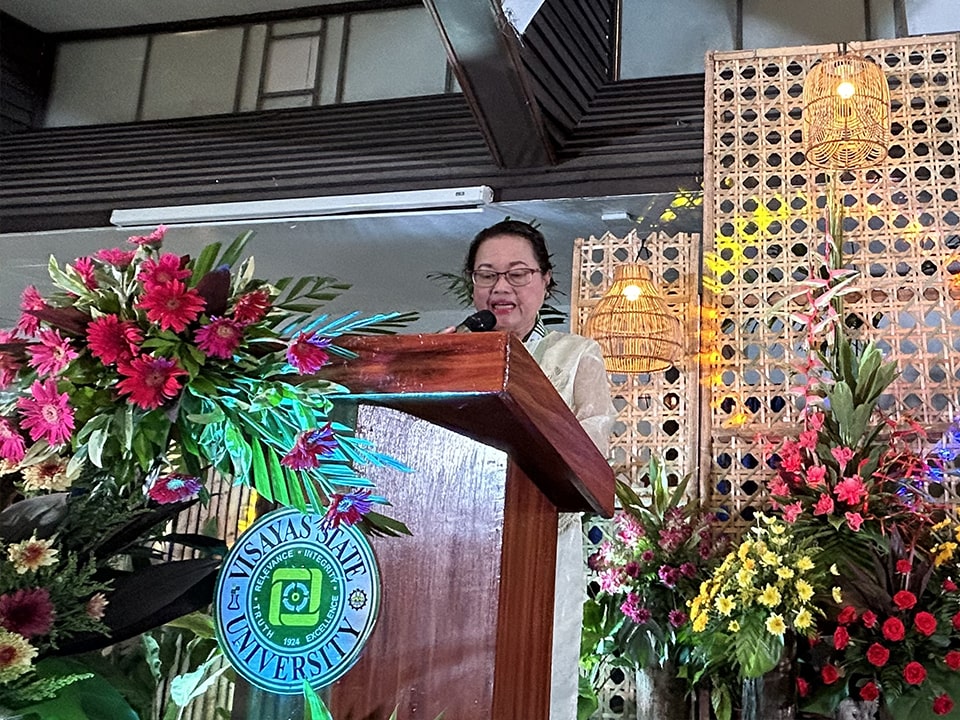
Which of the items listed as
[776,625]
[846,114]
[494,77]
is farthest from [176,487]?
[494,77]

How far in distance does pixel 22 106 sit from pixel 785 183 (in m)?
4.54

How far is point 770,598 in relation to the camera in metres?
2.59

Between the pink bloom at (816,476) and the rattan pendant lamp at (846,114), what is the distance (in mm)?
1281

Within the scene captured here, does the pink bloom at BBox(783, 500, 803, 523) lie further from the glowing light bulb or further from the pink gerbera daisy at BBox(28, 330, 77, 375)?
the pink gerbera daisy at BBox(28, 330, 77, 375)

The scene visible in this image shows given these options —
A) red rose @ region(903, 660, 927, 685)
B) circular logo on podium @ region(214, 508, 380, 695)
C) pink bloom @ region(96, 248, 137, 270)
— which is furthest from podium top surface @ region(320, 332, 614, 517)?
red rose @ region(903, 660, 927, 685)

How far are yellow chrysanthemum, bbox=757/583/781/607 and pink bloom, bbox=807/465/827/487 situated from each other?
378 mm

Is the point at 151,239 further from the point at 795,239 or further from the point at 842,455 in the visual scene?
the point at 795,239

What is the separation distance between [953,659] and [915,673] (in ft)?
0.33

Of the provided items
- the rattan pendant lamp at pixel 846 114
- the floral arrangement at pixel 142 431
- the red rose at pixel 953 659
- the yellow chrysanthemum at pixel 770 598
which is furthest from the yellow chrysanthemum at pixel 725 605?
the floral arrangement at pixel 142 431

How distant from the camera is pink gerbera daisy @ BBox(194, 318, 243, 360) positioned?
708mm

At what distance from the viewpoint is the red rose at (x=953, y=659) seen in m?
2.50

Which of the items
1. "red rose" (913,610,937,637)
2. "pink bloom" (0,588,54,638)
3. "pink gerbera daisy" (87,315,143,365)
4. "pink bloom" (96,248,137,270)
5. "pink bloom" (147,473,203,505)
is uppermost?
"pink bloom" (96,248,137,270)

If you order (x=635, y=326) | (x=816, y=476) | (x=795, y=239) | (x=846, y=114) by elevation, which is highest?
(x=846, y=114)

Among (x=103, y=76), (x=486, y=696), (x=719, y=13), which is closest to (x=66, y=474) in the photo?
(x=486, y=696)
